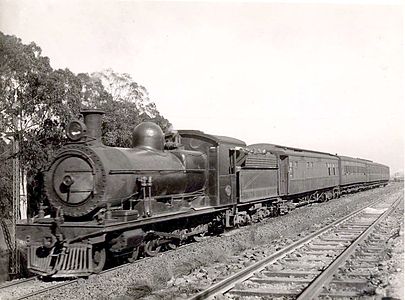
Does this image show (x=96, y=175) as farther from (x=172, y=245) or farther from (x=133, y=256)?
Result: (x=172, y=245)

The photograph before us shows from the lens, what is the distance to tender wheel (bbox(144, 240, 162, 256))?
A: 1137 centimetres

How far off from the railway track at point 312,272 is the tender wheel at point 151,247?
2867mm

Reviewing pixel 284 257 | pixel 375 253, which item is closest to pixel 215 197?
pixel 284 257

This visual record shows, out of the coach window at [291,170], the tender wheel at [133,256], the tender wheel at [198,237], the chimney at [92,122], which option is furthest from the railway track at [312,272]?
the coach window at [291,170]

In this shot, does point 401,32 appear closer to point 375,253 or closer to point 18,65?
point 375,253

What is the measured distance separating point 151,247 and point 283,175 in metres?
11.6

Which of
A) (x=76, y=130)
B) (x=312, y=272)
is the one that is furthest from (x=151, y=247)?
(x=312, y=272)

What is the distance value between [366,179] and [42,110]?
36815mm

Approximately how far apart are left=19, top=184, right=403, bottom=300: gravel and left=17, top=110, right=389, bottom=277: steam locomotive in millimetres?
502

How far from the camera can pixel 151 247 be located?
11523 mm

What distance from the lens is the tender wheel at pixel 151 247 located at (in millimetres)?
11372

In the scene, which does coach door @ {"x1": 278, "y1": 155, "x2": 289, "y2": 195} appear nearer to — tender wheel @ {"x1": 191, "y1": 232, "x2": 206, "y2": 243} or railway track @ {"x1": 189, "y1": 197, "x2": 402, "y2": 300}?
railway track @ {"x1": 189, "y1": 197, "x2": 402, "y2": 300}

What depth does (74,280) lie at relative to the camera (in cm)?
916

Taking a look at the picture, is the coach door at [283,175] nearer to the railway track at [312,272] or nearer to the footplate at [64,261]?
the railway track at [312,272]
